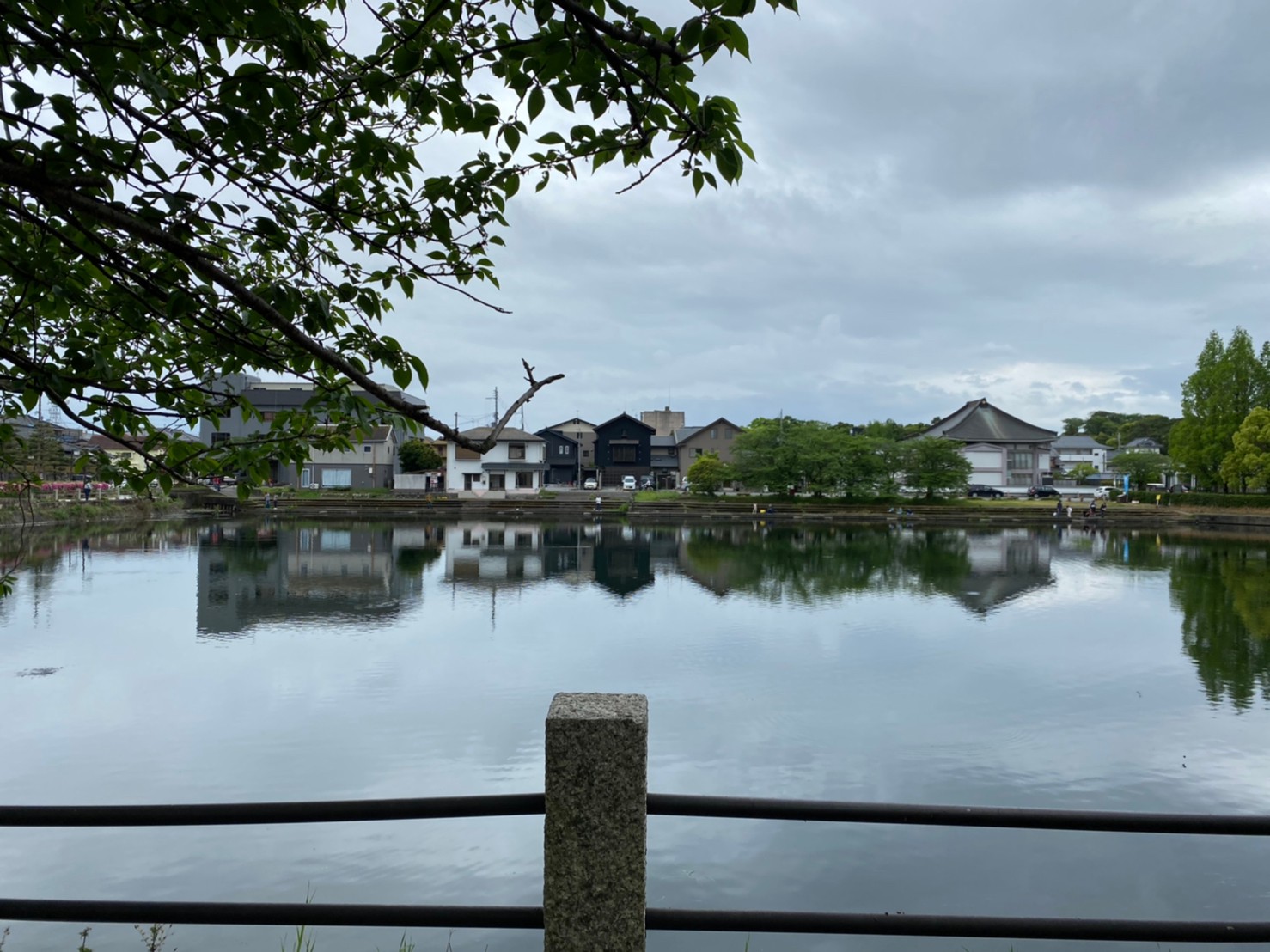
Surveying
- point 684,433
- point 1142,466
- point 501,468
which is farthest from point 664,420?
point 1142,466

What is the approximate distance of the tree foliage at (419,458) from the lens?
52062 millimetres

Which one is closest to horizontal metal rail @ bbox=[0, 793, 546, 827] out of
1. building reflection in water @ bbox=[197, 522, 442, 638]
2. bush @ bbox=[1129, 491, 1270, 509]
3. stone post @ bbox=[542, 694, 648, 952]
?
stone post @ bbox=[542, 694, 648, 952]

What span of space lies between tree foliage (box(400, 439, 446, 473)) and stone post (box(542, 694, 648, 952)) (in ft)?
168

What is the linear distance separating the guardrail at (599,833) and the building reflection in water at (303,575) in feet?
45.8

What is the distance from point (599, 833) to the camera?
6.06 feet

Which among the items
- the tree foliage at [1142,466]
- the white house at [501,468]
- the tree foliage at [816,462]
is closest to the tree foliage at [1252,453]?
the tree foliage at [1142,466]

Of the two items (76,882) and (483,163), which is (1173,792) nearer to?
(483,163)

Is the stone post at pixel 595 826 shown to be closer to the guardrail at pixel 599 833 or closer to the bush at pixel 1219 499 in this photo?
the guardrail at pixel 599 833

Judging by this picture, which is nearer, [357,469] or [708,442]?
[357,469]

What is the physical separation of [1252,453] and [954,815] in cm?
5149

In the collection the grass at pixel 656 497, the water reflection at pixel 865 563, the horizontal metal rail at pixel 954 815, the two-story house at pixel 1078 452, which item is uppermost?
the two-story house at pixel 1078 452

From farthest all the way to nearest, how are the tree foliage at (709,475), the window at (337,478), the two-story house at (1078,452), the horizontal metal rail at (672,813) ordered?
the two-story house at (1078,452), the window at (337,478), the tree foliage at (709,475), the horizontal metal rail at (672,813)

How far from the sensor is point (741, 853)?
22.2 ft

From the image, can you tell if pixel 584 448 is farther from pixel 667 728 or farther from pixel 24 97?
pixel 24 97
